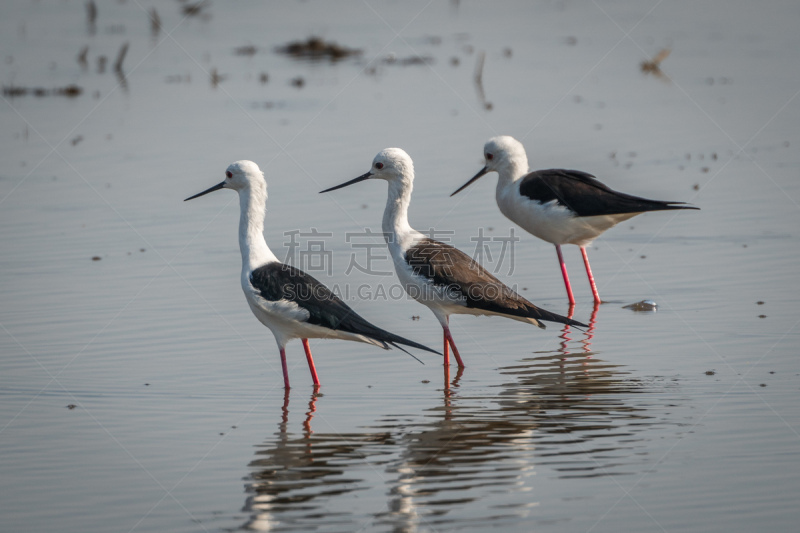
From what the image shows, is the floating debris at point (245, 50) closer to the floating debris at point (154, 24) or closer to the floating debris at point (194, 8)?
the floating debris at point (154, 24)

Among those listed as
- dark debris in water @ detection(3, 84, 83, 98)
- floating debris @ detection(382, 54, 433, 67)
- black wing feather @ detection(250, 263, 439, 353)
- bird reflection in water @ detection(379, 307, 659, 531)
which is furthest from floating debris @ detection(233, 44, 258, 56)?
bird reflection in water @ detection(379, 307, 659, 531)

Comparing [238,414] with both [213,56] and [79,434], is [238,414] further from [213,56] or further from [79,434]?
[213,56]

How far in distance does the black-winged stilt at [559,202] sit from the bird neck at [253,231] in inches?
110

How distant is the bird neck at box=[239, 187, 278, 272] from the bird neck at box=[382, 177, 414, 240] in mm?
953

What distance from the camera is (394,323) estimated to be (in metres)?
8.29

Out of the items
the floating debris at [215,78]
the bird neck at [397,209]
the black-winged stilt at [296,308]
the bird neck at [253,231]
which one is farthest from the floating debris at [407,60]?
the black-winged stilt at [296,308]

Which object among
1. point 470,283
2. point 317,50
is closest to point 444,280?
point 470,283

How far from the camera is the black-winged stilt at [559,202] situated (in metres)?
8.91

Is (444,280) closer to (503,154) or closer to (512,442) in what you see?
(512,442)

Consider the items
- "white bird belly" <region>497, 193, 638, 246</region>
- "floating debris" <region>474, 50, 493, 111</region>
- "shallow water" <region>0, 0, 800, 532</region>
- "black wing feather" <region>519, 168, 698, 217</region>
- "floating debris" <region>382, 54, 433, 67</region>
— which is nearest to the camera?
"shallow water" <region>0, 0, 800, 532</region>

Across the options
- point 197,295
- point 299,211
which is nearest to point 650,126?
point 299,211

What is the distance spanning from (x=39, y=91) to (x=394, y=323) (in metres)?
12.8

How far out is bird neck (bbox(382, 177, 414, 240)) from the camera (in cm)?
781

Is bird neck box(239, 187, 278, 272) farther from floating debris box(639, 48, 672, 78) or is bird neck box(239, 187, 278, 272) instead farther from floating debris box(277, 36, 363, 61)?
floating debris box(277, 36, 363, 61)
